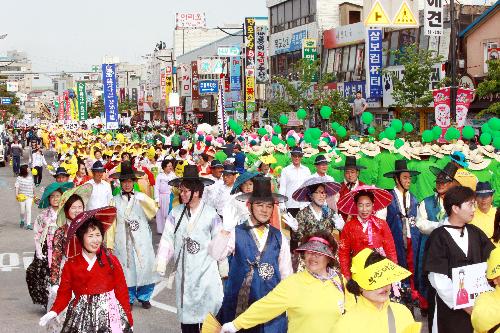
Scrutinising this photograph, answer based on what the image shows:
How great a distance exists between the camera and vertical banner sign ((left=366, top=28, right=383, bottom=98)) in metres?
34.1

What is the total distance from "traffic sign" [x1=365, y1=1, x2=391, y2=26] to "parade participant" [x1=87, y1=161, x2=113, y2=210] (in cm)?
947

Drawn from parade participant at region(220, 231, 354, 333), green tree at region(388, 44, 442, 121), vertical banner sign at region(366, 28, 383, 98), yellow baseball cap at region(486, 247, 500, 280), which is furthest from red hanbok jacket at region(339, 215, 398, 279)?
vertical banner sign at region(366, 28, 383, 98)

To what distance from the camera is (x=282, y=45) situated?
1943 inches

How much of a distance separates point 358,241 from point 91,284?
2598mm

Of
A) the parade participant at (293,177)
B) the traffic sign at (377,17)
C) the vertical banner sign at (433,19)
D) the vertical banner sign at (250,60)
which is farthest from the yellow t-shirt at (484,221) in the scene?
the vertical banner sign at (250,60)

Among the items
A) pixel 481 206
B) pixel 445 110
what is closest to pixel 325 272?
pixel 481 206

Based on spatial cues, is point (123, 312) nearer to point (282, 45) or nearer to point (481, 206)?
point (481, 206)

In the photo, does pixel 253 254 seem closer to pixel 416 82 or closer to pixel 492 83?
pixel 492 83

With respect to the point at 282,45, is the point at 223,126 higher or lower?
lower

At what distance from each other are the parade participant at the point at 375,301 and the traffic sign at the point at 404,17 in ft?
56.8

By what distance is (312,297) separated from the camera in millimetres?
5410

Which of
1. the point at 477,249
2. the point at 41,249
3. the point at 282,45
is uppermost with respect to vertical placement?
the point at 282,45

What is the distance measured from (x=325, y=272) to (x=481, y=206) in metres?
2.84

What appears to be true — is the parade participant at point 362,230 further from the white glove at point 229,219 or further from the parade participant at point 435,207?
the white glove at point 229,219
